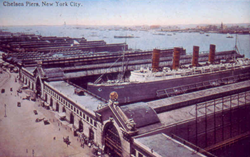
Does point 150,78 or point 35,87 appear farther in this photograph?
point 35,87

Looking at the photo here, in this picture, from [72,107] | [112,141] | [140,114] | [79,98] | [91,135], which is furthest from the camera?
[79,98]

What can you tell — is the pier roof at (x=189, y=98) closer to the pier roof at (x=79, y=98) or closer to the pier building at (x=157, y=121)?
the pier building at (x=157, y=121)

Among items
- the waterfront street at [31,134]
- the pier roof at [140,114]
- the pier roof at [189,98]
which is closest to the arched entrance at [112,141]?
the pier roof at [140,114]

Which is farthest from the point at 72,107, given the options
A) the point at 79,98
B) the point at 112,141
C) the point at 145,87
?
the point at 145,87

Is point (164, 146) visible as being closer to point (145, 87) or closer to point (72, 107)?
point (72, 107)

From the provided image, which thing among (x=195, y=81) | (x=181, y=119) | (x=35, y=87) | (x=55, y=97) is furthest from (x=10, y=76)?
(x=181, y=119)

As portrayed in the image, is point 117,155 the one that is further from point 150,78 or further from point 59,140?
point 150,78

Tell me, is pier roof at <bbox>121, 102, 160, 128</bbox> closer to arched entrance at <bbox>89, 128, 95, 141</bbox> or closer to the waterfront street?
the waterfront street
